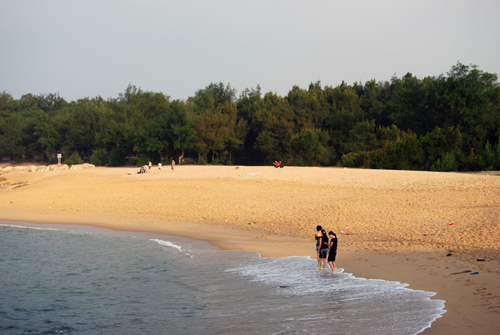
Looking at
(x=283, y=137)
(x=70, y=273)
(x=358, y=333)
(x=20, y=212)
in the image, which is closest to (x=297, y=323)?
(x=358, y=333)

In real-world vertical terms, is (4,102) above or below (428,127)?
above

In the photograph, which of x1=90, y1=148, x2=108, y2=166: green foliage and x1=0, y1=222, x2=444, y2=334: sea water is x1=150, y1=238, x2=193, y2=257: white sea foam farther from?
x1=90, y1=148, x2=108, y2=166: green foliage

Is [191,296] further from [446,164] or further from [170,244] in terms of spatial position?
[446,164]

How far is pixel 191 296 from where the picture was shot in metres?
8.77

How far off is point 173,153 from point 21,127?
117ft

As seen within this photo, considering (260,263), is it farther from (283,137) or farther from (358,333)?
(283,137)

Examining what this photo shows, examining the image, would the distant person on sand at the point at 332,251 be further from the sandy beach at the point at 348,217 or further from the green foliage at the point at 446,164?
the green foliage at the point at 446,164

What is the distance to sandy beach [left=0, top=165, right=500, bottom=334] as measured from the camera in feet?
28.8

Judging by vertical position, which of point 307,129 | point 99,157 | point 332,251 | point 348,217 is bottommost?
point 332,251

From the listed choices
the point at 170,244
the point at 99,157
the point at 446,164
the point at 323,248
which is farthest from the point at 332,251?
the point at 99,157

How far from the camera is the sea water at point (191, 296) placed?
23.1ft

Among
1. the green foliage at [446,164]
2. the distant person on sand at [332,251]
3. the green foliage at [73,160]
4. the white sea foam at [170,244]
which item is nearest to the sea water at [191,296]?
the white sea foam at [170,244]

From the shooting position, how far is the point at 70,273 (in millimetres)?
11094

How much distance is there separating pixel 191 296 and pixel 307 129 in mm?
47347
